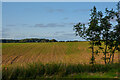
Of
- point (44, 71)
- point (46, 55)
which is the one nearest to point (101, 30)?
point (44, 71)

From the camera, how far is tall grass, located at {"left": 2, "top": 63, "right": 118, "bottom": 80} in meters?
6.51

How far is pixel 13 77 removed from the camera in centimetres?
648

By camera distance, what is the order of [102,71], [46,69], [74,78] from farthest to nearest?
[102,71], [46,69], [74,78]

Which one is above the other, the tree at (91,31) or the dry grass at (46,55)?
the tree at (91,31)

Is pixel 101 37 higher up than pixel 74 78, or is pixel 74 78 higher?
pixel 101 37

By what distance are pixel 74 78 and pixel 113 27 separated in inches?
265

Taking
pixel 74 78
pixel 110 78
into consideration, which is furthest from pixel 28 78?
pixel 110 78

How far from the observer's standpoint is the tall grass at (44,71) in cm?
651

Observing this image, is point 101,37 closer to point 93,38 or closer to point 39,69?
point 93,38

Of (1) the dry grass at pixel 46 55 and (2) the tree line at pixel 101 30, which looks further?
(1) the dry grass at pixel 46 55

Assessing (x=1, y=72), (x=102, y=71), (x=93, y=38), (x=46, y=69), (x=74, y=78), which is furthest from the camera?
(x=93, y=38)

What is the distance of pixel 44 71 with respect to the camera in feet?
23.3

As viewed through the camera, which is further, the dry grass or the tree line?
the dry grass

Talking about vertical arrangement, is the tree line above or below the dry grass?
above
